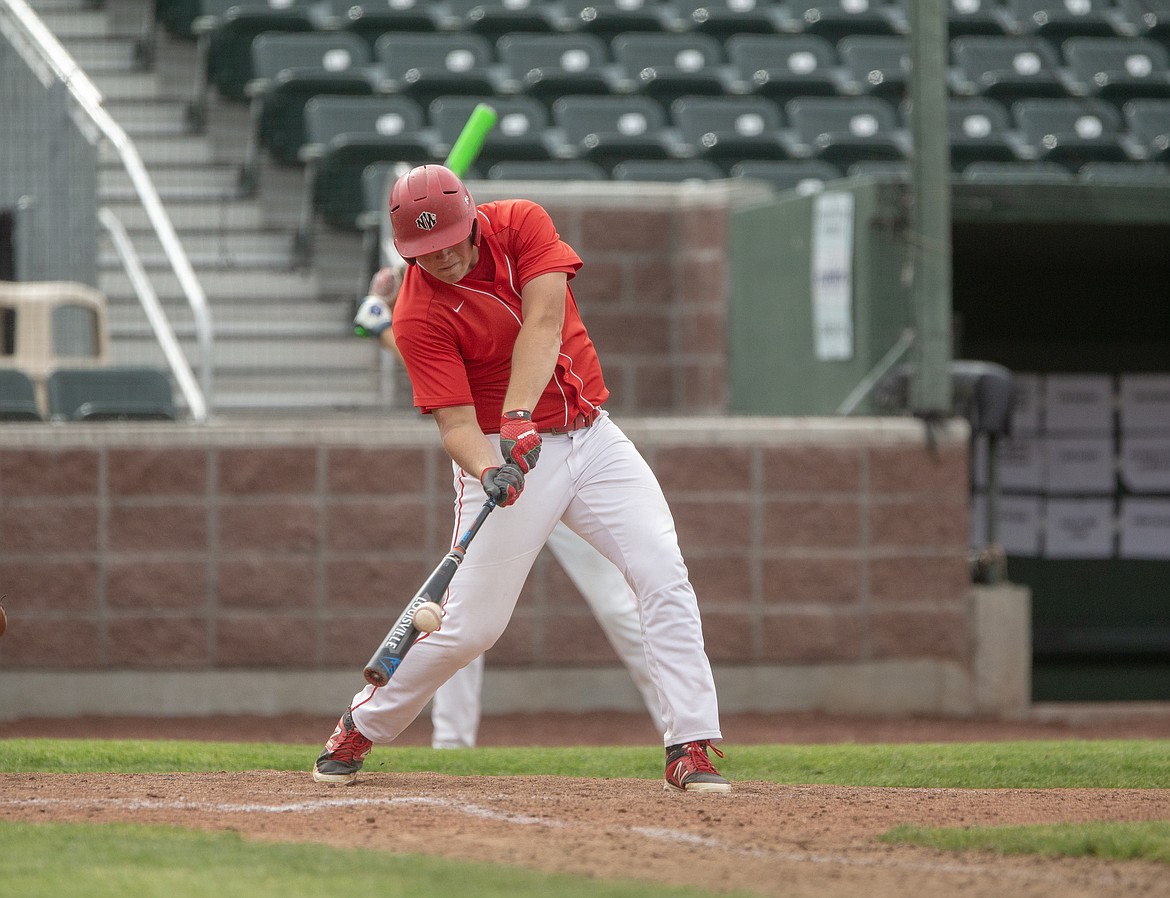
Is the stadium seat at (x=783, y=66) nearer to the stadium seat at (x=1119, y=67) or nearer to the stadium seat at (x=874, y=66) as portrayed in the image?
the stadium seat at (x=874, y=66)

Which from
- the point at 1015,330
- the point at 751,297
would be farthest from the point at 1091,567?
the point at 751,297

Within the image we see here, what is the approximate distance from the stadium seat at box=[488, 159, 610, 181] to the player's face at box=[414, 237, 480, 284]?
7328mm

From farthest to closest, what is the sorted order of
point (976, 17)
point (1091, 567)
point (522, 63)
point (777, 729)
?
point (976, 17) < point (522, 63) < point (1091, 567) < point (777, 729)

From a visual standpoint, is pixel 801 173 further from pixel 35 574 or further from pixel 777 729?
pixel 35 574

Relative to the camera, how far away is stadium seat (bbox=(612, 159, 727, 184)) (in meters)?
12.3

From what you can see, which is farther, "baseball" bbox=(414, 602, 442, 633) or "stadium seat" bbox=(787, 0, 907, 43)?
"stadium seat" bbox=(787, 0, 907, 43)

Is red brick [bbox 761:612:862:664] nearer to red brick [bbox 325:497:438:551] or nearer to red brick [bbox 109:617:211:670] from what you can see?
red brick [bbox 325:497:438:551]

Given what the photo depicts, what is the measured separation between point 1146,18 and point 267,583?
10320 mm

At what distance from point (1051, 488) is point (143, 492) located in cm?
639

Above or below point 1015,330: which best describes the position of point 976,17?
above

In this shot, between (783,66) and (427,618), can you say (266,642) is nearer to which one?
(427,618)

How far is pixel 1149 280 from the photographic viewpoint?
39.9 feet

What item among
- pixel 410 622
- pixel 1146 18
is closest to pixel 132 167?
pixel 410 622

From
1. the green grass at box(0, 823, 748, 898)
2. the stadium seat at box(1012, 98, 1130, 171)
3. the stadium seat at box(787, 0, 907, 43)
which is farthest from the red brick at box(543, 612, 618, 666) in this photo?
the stadium seat at box(787, 0, 907, 43)
